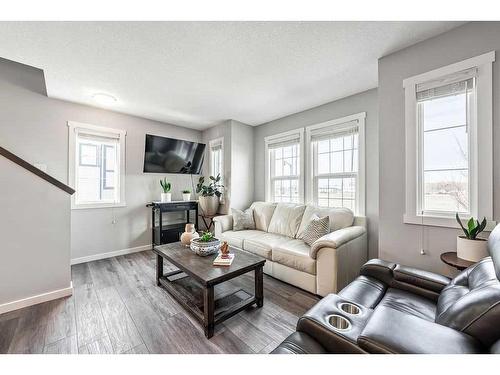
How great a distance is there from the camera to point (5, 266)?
1875mm

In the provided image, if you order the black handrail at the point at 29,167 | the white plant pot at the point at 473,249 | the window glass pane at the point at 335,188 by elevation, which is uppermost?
the black handrail at the point at 29,167

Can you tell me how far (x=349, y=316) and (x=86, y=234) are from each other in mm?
3751

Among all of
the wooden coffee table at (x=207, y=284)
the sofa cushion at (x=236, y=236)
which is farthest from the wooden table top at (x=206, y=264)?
the sofa cushion at (x=236, y=236)

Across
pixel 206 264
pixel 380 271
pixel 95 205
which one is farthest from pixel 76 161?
pixel 380 271

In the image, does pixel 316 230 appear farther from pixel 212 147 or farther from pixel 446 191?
pixel 212 147

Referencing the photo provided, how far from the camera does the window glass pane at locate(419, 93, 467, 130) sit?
1.69 m

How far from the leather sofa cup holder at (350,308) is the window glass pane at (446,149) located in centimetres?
145

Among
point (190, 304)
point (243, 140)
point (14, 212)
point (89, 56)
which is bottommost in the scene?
point (190, 304)

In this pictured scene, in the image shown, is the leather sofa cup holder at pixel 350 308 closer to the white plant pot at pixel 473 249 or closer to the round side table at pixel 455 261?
the round side table at pixel 455 261

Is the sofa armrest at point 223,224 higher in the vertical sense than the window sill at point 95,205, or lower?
lower

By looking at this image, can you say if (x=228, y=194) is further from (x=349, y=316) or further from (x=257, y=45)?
(x=349, y=316)

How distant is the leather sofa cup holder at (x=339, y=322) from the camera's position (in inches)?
41.5
